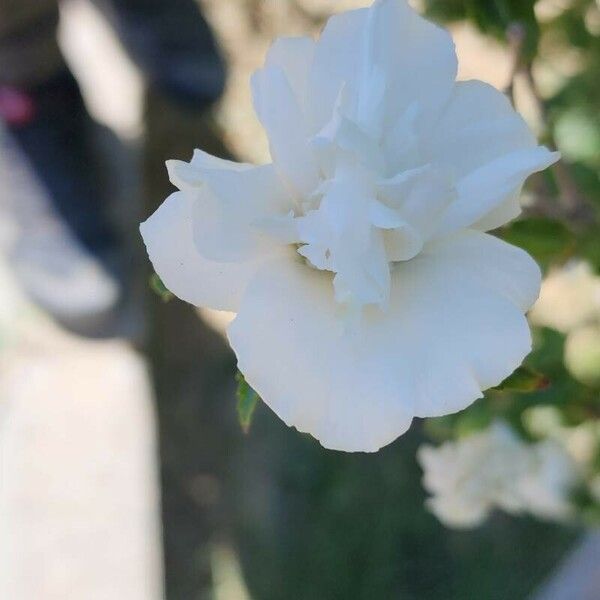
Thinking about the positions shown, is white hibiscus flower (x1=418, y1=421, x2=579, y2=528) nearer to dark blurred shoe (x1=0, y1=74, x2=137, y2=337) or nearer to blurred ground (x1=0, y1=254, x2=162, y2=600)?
blurred ground (x1=0, y1=254, x2=162, y2=600)

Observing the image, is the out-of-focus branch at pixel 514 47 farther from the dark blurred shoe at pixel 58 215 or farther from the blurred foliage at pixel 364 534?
the dark blurred shoe at pixel 58 215

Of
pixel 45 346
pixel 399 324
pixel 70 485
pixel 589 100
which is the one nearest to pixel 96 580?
pixel 70 485

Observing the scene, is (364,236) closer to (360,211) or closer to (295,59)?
(360,211)

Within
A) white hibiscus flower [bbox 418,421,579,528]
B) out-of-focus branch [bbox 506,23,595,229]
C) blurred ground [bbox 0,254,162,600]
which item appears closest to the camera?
out-of-focus branch [bbox 506,23,595,229]

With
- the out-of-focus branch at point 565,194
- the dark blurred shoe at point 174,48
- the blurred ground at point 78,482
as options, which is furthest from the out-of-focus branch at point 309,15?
the out-of-focus branch at point 565,194

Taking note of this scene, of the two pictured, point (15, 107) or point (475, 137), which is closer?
point (475, 137)

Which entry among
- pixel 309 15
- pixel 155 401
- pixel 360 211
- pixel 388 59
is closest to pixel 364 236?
pixel 360 211

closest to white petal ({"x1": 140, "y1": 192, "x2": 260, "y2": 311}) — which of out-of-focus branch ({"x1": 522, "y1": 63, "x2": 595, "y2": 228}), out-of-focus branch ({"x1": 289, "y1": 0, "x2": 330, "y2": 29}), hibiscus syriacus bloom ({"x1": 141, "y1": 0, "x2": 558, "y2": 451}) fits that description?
hibiscus syriacus bloom ({"x1": 141, "y1": 0, "x2": 558, "y2": 451})
